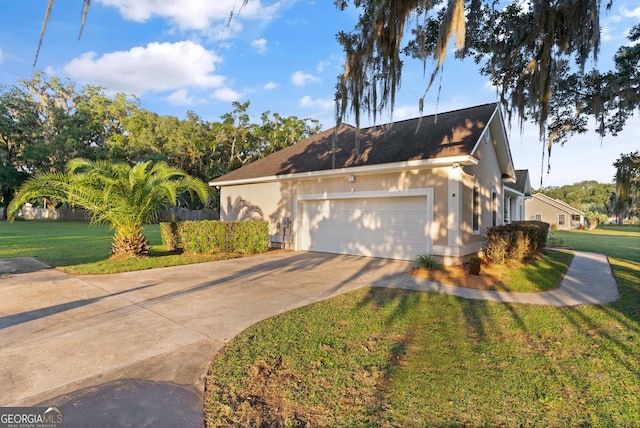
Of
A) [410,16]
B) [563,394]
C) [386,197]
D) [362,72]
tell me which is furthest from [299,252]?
[563,394]

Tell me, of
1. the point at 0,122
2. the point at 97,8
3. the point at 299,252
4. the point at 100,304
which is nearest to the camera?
the point at 97,8

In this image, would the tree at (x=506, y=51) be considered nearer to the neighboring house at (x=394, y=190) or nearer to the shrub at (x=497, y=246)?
the neighboring house at (x=394, y=190)

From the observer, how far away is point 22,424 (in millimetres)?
2490

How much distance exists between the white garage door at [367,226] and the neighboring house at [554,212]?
36.1 meters

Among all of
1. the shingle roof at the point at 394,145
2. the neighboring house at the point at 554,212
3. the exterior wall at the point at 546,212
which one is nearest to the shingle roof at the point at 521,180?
the shingle roof at the point at 394,145

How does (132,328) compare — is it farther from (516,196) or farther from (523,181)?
(523,181)

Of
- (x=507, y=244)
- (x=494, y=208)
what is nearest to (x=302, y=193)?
(x=507, y=244)

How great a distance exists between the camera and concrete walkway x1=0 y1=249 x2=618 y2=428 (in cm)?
272

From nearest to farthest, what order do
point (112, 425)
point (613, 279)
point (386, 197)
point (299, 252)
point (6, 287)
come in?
point (112, 425) → point (6, 287) → point (613, 279) → point (386, 197) → point (299, 252)

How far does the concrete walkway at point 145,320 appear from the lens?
8.93 ft

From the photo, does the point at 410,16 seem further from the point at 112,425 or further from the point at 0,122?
the point at 0,122

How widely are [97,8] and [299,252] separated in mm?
9909

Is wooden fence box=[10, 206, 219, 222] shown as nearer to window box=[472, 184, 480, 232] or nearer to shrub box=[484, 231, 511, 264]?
window box=[472, 184, 480, 232]

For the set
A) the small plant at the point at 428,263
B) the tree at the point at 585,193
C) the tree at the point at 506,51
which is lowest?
the small plant at the point at 428,263
